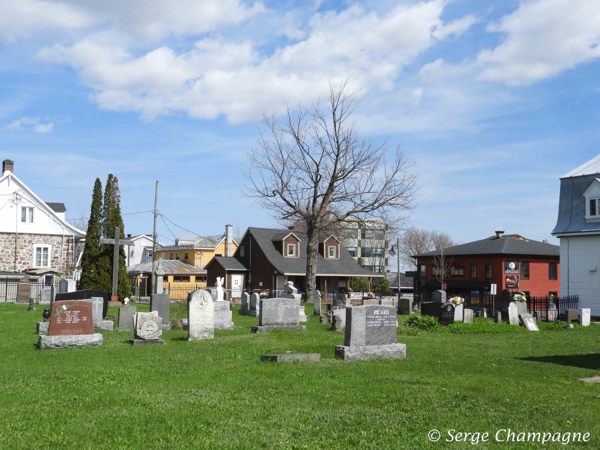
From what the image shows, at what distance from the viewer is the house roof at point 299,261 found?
5206cm

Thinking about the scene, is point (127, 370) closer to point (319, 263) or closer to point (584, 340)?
point (584, 340)

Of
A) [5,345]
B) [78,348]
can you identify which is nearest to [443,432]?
[78,348]

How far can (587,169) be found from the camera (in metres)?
32.5

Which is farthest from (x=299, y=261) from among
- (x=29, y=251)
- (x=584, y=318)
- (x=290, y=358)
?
(x=290, y=358)

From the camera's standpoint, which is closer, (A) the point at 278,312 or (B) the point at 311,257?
(A) the point at 278,312

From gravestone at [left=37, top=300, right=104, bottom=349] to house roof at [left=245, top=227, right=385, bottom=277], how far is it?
35.2 m

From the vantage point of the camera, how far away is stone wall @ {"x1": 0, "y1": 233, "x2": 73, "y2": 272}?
44.6 metres

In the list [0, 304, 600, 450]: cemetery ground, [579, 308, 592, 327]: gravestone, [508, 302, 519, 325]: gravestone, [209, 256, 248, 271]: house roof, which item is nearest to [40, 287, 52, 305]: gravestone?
[209, 256, 248, 271]: house roof

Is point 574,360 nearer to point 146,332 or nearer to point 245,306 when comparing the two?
point 146,332

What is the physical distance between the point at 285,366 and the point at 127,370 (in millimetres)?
2882

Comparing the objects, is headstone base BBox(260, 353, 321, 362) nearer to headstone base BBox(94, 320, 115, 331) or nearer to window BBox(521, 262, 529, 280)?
headstone base BBox(94, 320, 115, 331)

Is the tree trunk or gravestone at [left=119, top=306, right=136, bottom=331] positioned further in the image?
the tree trunk

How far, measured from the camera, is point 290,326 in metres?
20.1

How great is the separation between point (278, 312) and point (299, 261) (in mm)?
34086
